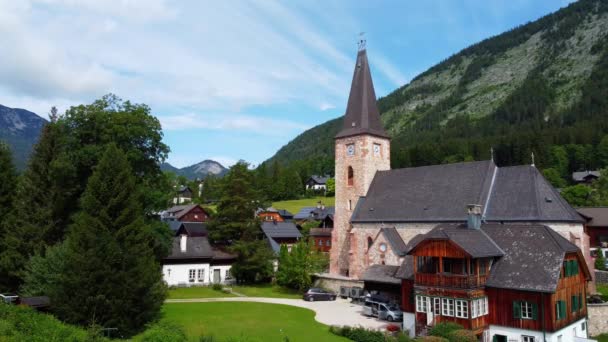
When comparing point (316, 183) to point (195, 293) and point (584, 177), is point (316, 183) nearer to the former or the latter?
point (584, 177)

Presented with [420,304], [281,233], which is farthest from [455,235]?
[281,233]

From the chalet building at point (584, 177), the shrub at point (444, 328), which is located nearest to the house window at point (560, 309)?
the shrub at point (444, 328)

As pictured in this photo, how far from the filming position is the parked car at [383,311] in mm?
29391

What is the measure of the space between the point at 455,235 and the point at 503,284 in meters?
3.67

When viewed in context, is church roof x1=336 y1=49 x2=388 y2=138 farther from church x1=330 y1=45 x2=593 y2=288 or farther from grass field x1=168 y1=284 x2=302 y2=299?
grass field x1=168 y1=284 x2=302 y2=299

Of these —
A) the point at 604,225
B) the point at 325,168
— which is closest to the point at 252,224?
the point at 604,225

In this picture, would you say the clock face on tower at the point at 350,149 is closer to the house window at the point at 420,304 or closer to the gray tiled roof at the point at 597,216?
the house window at the point at 420,304

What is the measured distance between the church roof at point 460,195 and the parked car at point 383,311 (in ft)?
29.4

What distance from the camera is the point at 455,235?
84.2 ft

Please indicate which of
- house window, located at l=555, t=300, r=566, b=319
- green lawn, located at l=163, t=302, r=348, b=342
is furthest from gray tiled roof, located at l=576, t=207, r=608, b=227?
green lawn, located at l=163, t=302, r=348, b=342

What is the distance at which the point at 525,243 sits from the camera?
2597 cm

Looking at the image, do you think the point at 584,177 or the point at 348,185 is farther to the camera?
the point at 584,177

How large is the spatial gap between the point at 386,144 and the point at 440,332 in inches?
961

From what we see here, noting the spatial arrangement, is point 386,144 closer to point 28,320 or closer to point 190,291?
point 190,291
